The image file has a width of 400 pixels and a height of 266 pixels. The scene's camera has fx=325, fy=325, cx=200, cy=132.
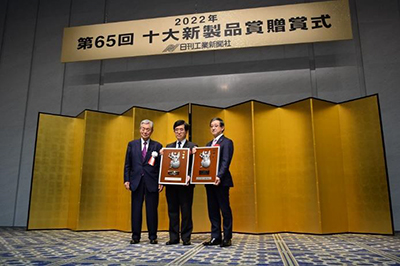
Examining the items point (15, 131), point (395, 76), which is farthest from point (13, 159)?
point (395, 76)

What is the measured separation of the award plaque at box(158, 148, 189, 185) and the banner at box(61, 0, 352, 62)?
261 cm

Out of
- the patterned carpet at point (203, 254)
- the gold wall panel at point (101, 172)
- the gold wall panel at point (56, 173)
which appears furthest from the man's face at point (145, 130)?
the gold wall panel at point (56, 173)

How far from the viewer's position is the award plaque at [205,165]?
3238 mm

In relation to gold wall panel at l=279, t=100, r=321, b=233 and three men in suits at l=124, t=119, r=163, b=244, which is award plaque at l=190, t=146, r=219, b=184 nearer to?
three men in suits at l=124, t=119, r=163, b=244

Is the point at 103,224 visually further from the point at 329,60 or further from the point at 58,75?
the point at 329,60

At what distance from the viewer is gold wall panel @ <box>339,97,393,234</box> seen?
13.7 feet

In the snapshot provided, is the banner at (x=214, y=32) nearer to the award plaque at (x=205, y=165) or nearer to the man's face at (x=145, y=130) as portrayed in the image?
the man's face at (x=145, y=130)

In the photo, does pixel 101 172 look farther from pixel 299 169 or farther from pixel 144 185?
pixel 299 169

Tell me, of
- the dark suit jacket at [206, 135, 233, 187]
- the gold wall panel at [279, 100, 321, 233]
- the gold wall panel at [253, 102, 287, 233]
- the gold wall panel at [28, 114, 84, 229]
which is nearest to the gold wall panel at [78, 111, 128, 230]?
the gold wall panel at [28, 114, 84, 229]

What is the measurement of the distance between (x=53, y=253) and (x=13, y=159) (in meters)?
4.32

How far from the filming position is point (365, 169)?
4352 millimetres

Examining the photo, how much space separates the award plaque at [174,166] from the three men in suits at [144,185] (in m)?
0.12

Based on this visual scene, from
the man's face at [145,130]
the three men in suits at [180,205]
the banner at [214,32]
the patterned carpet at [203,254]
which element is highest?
the banner at [214,32]

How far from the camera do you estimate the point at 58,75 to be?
661 centimetres
